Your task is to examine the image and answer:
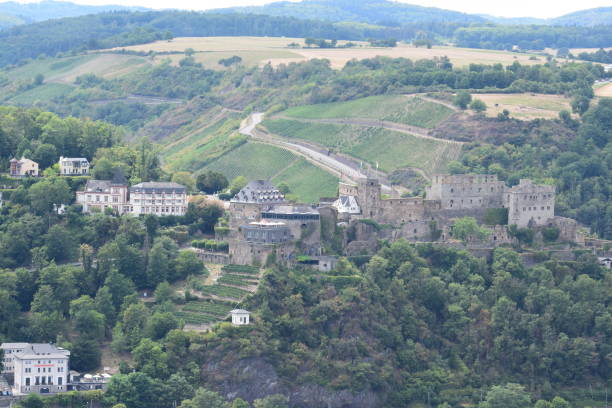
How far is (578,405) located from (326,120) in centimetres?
6042

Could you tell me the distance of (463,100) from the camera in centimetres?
14650

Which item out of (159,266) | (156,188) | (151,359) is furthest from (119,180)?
(151,359)

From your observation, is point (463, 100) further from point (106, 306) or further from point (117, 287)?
point (106, 306)

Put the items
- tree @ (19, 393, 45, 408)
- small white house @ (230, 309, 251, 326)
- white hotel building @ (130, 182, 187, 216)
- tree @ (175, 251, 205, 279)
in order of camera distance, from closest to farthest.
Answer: tree @ (19, 393, 45, 408), small white house @ (230, 309, 251, 326), tree @ (175, 251, 205, 279), white hotel building @ (130, 182, 187, 216)

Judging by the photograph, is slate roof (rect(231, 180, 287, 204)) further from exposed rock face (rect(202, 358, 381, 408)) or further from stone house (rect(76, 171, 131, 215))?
exposed rock face (rect(202, 358, 381, 408))

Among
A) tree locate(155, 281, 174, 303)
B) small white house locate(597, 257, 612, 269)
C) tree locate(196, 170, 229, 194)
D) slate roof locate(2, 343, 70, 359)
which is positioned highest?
tree locate(196, 170, 229, 194)

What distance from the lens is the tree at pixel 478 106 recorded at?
144625 mm

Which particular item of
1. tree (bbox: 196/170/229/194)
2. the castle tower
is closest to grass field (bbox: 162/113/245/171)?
tree (bbox: 196/170/229/194)

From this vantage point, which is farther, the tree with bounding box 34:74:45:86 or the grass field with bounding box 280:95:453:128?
the tree with bounding box 34:74:45:86

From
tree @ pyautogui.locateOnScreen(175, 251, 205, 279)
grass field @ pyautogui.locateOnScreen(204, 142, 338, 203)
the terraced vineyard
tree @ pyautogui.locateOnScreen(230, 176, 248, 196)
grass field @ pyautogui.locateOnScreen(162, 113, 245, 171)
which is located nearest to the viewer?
the terraced vineyard

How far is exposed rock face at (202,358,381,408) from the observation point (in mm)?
92125

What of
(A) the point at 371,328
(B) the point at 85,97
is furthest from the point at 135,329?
(B) the point at 85,97

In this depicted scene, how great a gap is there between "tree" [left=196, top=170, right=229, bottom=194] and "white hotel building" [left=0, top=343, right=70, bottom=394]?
32119 mm

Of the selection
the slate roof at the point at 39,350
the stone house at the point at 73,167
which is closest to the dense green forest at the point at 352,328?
the slate roof at the point at 39,350
